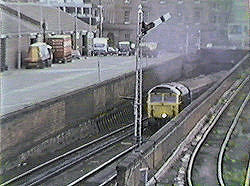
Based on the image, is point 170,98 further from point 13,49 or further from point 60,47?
point 60,47

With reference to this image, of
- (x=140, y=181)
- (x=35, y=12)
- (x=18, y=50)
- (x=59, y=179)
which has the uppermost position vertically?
(x=35, y=12)

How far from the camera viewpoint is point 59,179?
14.6m

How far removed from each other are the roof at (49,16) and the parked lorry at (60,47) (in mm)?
1673

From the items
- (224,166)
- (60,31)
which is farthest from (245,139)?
(60,31)

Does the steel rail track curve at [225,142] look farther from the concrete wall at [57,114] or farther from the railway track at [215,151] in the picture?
the concrete wall at [57,114]

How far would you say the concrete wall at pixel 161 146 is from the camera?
10.4 m

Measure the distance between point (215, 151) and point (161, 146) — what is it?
11.0 feet

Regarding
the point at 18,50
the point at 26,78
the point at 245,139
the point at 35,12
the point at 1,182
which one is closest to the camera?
the point at 1,182

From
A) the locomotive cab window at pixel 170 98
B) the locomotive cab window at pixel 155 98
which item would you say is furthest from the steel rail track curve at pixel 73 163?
the locomotive cab window at pixel 170 98

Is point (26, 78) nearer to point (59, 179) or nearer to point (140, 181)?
point (59, 179)

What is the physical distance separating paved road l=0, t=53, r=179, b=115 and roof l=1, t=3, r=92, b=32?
4139mm

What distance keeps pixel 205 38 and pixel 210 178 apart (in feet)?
126

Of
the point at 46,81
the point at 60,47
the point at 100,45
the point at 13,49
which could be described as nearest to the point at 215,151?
the point at 46,81

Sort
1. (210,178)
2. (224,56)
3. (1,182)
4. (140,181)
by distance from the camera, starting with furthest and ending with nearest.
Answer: (224,56)
(1,182)
(210,178)
(140,181)
